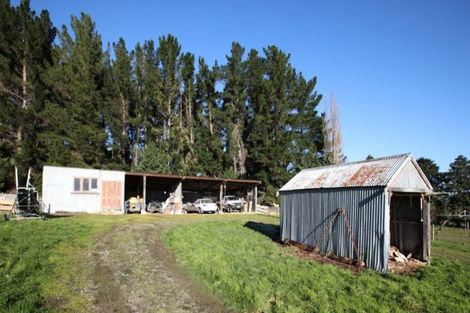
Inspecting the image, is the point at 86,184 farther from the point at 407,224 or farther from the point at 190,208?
the point at 407,224

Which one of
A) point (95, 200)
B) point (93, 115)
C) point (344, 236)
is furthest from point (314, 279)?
point (93, 115)

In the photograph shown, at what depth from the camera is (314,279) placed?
1060 cm

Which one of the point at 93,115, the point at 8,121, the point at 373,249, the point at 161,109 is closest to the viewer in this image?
the point at 373,249

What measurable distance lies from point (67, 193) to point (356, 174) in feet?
68.6

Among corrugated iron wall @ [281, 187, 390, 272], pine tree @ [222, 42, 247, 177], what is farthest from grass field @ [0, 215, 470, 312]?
pine tree @ [222, 42, 247, 177]

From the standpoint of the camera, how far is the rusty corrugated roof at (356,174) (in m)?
13.5

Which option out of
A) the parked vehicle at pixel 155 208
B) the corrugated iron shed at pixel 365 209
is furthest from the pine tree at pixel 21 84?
the corrugated iron shed at pixel 365 209

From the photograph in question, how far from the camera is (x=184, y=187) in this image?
136 ft

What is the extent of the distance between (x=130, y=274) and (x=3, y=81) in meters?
39.1

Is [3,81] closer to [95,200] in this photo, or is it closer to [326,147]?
[95,200]

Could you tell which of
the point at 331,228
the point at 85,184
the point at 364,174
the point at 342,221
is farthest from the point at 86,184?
the point at 364,174

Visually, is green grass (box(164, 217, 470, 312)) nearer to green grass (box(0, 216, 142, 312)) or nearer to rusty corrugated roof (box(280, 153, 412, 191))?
green grass (box(0, 216, 142, 312))

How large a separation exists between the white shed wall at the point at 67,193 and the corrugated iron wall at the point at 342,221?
52.1 feet

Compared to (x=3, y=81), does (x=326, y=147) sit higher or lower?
lower
